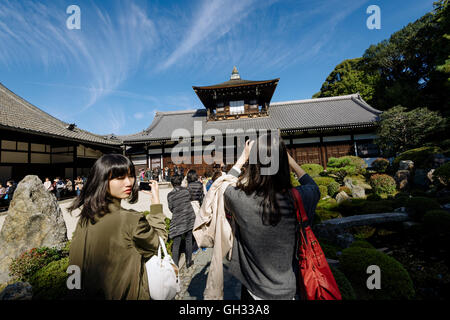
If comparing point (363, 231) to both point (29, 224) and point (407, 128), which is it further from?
point (407, 128)

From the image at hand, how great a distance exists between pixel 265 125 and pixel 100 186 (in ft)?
47.7

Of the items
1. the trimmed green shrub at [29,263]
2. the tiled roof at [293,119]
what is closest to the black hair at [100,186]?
the trimmed green shrub at [29,263]

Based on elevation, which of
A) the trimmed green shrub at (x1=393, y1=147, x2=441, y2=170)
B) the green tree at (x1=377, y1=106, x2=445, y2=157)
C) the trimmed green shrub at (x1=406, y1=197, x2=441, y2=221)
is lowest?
the trimmed green shrub at (x1=406, y1=197, x2=441, y2=221)

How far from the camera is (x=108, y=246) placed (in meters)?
1.08

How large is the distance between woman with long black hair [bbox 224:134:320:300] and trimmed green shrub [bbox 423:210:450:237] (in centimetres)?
419

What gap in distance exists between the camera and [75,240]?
116cm

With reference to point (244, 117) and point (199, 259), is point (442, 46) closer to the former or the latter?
point (244, 117)

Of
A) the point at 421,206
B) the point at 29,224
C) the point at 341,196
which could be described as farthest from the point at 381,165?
the point at 29,224

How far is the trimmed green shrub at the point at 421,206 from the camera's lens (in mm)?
4328


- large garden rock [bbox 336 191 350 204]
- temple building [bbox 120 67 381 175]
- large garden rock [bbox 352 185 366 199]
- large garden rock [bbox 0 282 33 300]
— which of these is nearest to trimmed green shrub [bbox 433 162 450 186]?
large garden rock [bbox 352 185 366 199]

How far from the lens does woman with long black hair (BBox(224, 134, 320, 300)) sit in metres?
1.27

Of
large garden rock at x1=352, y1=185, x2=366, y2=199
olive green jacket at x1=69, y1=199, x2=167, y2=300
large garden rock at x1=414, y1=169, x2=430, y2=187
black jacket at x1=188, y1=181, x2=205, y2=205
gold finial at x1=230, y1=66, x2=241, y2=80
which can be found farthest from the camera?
gold finial at x1=230, y1=66, x2=241, y2=80

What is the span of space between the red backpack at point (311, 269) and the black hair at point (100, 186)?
1234 mm

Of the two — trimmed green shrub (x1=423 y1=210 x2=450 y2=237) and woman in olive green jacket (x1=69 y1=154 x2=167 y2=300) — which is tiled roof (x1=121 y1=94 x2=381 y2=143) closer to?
trimmed green shrub (x1=423 y1=210 x2=450 y2=237)
